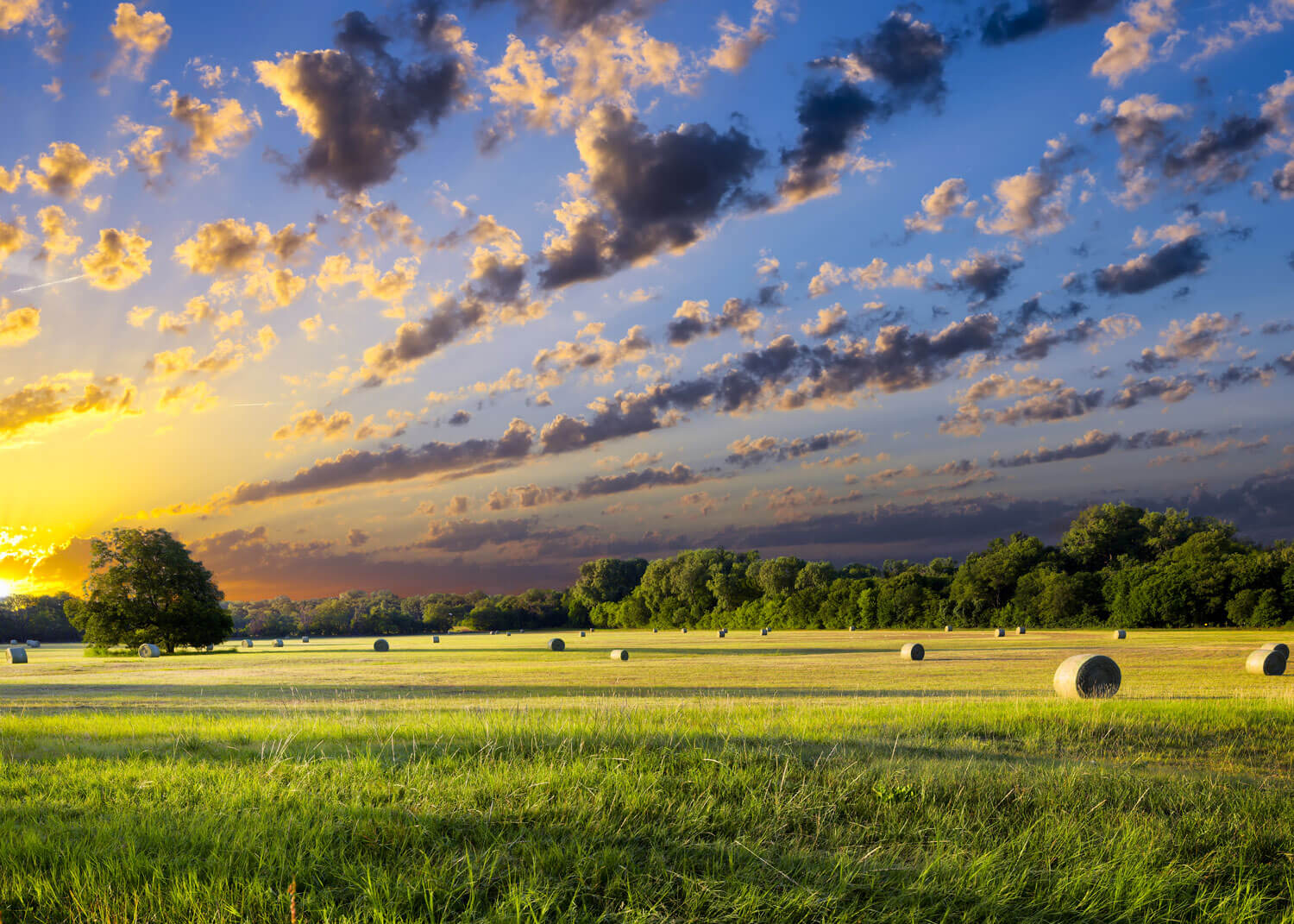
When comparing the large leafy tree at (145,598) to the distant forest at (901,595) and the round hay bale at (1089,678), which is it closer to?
the distant forest at (901,595)

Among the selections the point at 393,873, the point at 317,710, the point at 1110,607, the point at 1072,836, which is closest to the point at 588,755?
the point at 393,873

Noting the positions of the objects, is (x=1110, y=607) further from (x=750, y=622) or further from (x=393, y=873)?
(x=393, y=873)

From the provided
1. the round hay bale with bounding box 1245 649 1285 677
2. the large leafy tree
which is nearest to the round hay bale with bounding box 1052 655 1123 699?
the round hay bale with bounding box 1245 649 1285 677

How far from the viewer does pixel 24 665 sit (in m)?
49.9

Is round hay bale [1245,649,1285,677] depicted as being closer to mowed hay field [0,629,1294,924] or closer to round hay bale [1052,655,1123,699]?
round hay bale [1052,655,1123,699]

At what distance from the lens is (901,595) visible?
98.6m

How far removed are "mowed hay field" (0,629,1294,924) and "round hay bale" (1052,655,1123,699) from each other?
857cm

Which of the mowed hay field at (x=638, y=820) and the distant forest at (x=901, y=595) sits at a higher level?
the mowed hay field at (x=638, y=820)

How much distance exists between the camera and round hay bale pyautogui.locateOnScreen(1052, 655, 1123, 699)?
2244cm

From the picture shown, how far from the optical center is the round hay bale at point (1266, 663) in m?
30.9

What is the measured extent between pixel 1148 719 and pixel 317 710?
1599 centimetres

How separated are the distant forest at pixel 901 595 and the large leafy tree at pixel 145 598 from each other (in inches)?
613

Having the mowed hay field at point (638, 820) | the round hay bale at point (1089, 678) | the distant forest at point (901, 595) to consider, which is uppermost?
the mowed hay field at point (638, 820)

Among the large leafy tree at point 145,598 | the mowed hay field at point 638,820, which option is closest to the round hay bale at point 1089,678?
the mowed hay field at point 638,820
